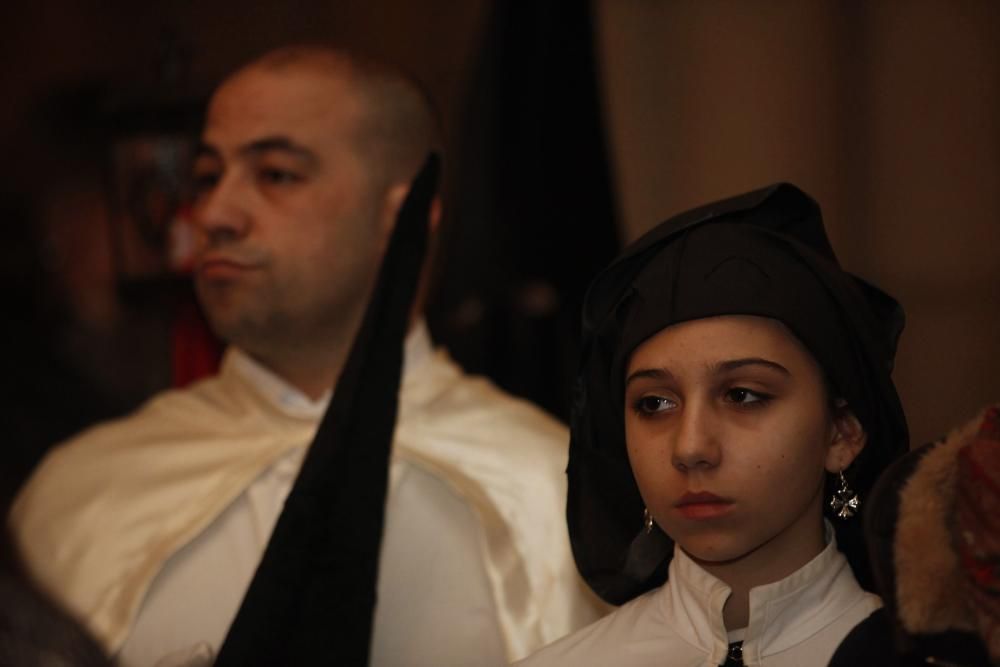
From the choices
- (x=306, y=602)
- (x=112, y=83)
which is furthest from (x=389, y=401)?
(x=112, y=83)

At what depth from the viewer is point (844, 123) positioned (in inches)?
109

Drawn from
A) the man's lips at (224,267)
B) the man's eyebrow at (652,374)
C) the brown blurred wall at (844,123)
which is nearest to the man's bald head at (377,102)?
the man's lips at (224,267)

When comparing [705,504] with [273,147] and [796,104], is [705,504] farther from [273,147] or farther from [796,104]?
[796,104]

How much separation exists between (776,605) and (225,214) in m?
1.08

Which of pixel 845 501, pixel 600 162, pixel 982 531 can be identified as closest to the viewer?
pixel 982 531

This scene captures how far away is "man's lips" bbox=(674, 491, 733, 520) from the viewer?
1368mm

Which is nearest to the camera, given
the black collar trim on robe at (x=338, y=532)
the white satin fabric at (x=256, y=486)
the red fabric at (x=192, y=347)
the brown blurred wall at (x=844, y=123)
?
the black collar trim on robe at (x=338, y=532)

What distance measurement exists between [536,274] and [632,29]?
2.38 ft

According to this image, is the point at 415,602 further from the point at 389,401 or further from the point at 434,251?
the point at 434,251

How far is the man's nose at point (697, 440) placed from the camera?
1348 millimetres

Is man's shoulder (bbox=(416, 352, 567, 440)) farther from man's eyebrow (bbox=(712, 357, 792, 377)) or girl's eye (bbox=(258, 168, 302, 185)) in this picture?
man's eyebrow (bbox=(712, 357, 792, 377))

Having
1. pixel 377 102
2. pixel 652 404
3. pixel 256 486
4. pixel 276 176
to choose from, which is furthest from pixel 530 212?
pixel 652 404

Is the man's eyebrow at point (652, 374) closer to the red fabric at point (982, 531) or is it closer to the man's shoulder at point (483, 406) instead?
the red fabric at point (982, 531)

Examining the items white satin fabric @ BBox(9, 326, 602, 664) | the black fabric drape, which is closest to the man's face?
white satin fabric @ BBox(9, 326, 602, 664)
